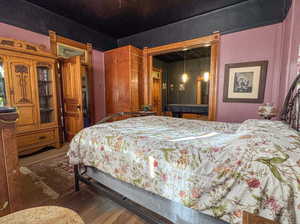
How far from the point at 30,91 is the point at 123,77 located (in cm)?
203

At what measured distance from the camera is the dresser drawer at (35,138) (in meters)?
2.69

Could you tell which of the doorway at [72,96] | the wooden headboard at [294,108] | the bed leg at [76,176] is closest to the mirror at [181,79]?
the doorway at [72,96]

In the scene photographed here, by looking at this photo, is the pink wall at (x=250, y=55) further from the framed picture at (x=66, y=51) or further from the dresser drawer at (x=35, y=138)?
the dresser drawer at (x=35, y=138)

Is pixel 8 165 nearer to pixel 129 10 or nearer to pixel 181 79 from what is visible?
pixel 129 10

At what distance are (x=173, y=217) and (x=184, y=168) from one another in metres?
0.46

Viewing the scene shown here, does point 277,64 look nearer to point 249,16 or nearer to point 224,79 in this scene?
point 224,79

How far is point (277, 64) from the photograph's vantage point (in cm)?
269

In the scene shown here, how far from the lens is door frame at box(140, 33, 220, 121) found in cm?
326

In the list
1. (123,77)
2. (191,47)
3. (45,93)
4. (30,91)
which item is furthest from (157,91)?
(30,91)

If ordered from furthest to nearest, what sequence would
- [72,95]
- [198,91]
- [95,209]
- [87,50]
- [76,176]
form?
[198,91]
[87,50]
[72,95]
[76,176]
[95,209]

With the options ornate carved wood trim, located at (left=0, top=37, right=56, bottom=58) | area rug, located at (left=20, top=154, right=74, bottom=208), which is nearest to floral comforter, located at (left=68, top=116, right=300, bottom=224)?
area rug, located at (left=20, top=154, right=74, bottom=208)

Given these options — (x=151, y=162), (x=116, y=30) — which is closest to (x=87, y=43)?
(x=116, y=30)

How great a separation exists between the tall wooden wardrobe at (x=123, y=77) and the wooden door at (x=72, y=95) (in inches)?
44.5

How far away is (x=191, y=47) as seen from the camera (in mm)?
3596
